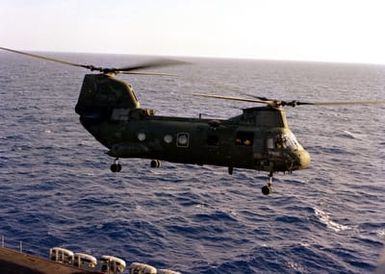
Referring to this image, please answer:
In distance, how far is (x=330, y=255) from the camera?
41.5 m

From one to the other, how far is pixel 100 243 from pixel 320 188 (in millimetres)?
33044

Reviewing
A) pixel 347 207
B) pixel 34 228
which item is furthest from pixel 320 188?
pixel 34 228

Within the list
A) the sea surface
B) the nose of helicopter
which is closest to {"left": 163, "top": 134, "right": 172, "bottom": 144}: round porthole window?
the sea surface

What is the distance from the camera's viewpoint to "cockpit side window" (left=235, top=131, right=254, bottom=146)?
974 inches

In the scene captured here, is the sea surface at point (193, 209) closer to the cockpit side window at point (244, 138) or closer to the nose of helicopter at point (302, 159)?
the cockpit side window at point (244, 138)

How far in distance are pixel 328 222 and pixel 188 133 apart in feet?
98.0

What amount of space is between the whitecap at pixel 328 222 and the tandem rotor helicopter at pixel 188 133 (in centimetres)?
2602

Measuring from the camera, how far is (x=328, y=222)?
163ft

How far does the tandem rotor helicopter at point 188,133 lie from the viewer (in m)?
24.4

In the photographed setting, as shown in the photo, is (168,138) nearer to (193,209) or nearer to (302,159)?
(302,159)

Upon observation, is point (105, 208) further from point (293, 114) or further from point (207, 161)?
point (293, 114)

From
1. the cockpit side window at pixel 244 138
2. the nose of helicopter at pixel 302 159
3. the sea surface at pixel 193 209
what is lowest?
the sea surface at pixel 193 209

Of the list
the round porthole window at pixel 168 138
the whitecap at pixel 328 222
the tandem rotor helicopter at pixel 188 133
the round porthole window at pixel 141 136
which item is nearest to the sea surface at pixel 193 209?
the whitecap at pixel 328 222

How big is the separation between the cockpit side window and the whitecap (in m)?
27.2
